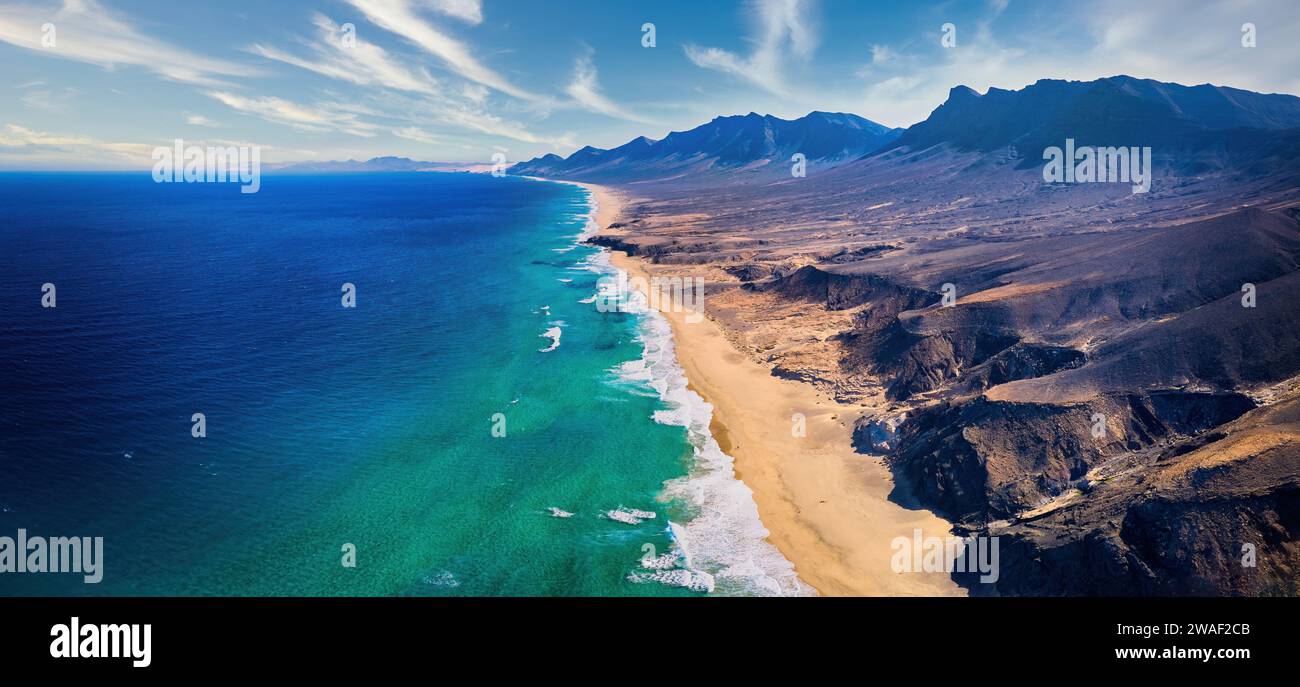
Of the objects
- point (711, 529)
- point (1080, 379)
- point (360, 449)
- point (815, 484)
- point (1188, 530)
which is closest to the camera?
point (1188, 530)

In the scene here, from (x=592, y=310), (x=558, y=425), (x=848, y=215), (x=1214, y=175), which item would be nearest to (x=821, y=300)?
(x=592, y=310)

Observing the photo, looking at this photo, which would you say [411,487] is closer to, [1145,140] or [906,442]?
[906,442]

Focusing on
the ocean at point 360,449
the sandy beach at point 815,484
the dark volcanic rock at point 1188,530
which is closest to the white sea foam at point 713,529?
the ocean at point 360,449

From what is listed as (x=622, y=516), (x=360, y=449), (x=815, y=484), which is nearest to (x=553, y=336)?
(x=360, y=449)

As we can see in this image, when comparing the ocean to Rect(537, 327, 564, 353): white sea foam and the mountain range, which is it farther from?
the mountain range

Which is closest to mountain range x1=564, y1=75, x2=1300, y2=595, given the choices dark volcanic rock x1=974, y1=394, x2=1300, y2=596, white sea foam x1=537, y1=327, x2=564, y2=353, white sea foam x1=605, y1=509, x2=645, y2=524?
dark volcanic rock x1=974, y1=394, x2=1300, y2=596

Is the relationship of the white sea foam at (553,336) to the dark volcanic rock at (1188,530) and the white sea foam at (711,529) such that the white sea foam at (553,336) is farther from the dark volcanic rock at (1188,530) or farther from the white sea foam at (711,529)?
the dark volcanic rock at (1188,530)

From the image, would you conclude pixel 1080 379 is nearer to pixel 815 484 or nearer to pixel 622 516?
pixel 815 484
